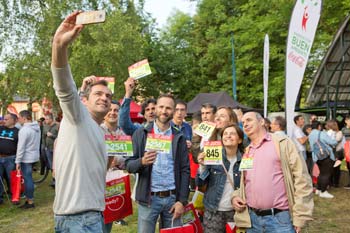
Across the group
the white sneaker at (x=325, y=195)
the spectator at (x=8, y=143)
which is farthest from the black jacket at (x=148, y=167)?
the white sneaker at (x=325, y=195)

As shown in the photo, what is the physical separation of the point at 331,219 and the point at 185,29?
25652 mm

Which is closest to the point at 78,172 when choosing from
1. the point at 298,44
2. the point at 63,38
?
the point at 63,38

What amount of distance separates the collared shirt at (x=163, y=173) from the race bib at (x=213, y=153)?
0.33 m

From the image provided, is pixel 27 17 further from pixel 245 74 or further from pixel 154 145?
pixel 154 145

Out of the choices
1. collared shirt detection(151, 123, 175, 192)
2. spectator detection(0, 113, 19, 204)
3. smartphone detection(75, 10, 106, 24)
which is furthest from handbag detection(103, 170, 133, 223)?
spectator detection(0, 113, 19, 204)

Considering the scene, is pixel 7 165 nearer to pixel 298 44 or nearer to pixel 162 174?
pixel 162 174

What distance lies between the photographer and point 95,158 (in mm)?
2496

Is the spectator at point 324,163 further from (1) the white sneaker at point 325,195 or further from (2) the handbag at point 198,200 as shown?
(2) the handbag at point 198,200

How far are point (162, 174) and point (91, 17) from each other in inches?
82.5

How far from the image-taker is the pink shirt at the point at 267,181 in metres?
3.42

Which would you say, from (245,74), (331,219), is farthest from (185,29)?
(331,219)

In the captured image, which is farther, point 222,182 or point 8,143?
point 8,143

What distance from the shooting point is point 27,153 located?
325 inches

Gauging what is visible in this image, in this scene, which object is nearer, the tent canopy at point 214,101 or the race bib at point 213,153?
the race bib at point 213,153
